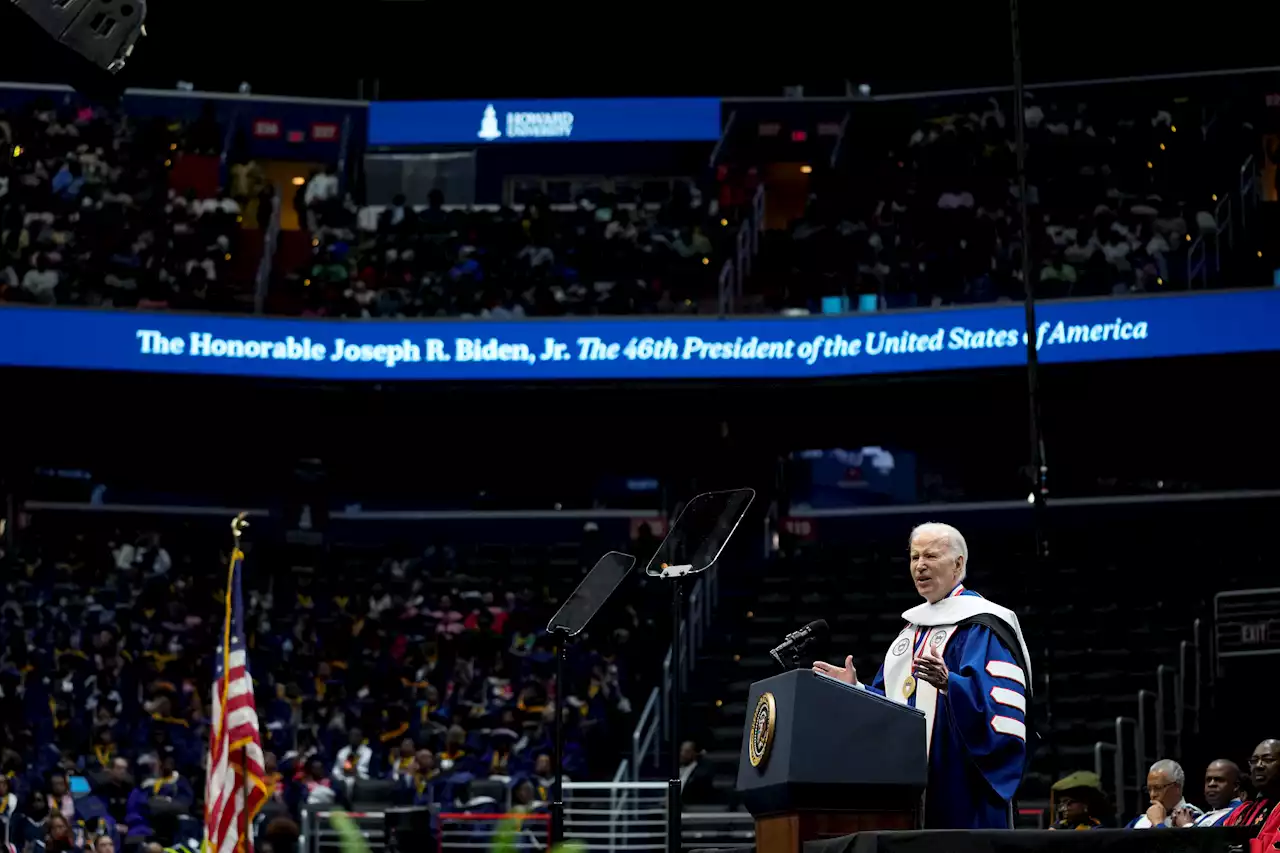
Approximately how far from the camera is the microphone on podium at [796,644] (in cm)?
530

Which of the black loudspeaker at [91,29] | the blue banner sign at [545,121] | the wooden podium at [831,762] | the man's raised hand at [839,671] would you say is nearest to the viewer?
the wooden podium at [831,762]

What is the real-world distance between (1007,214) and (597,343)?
191 inches

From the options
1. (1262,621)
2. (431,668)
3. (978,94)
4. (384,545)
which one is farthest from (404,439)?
(1262,621)

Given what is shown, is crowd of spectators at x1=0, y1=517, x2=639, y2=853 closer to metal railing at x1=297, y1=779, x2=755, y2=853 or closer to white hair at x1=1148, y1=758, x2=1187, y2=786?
metal railing at x1=297, y1=779, x2=755, y2=853

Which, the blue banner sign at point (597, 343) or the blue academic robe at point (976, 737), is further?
the blue banner sign at point (597, 343)

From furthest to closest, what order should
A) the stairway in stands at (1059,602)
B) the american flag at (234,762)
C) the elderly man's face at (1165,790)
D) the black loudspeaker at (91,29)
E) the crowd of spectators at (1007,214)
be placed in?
the crowd of spectators at (1007,214)
the stairway in stands at (1059,602)
the american flag at (234,762)
the elderly man's face at (1165,790)
the black loudspeaker at (91,29)

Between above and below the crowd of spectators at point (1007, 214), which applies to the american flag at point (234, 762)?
below

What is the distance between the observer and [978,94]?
24.0m

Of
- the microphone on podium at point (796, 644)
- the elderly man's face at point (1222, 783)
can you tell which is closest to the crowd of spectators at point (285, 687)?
the elderly man's face at point (1222, 783)

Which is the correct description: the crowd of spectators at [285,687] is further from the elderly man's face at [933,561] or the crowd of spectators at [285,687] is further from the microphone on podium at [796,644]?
the microphone on podium at [796,644]

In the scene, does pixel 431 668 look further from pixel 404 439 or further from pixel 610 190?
pixel 610 190

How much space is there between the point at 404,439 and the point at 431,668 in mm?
4670

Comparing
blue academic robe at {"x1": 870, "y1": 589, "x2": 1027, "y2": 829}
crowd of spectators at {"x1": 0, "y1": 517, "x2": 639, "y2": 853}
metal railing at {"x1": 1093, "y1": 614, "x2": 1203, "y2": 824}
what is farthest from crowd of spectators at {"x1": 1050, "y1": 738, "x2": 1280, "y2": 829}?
crowd of spectators at {"x1": 0, "y1": 517, "x2": 639, "y2": 853}

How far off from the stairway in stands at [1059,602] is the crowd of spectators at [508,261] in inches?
130
